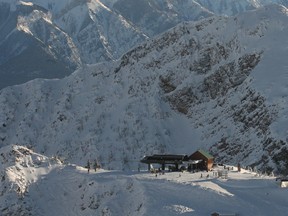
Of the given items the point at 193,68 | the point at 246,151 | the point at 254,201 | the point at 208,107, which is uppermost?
the point at 193,68

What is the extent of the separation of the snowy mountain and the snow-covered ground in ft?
106

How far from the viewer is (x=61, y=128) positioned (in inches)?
5032

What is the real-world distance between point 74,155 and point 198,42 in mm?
34987

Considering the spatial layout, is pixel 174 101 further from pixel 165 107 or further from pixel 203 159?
pixel 203 159

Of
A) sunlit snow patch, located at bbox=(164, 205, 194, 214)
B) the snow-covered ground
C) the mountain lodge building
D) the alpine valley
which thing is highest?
the alpine valley

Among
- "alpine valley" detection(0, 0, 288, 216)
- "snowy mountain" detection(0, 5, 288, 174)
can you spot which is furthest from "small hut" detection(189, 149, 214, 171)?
"snowy mountain" detection(0, 5, 288, 174)

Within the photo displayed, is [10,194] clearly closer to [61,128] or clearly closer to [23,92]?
[61,128]

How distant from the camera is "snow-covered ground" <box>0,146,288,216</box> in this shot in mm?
54219

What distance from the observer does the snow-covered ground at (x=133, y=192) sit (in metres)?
54.2

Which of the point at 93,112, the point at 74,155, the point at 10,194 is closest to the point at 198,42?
the point at 93,112

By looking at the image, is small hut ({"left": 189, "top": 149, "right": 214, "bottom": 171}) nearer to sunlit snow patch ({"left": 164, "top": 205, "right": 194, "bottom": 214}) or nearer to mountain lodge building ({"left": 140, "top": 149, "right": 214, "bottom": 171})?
mountain lodge building ({"left": 140, "top": 149, "right": 214, "bottom": 171})

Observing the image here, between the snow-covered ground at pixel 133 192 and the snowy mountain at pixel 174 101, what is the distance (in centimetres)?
3240

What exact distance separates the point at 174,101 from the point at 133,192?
65698 mm

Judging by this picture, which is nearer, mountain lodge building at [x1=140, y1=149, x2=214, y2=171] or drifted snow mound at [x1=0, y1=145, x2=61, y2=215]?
drifted snow mound at [x1=0, y1=145, x2=61, y2=215]
